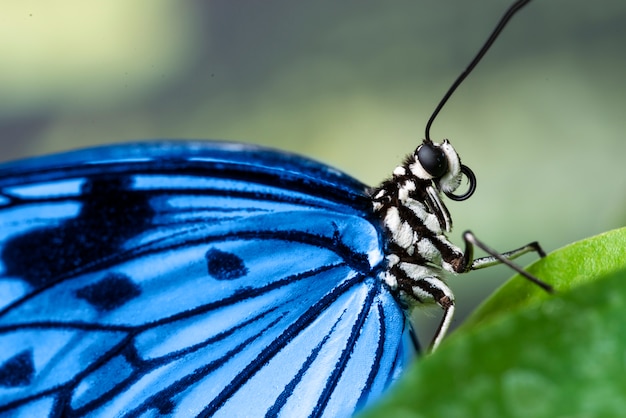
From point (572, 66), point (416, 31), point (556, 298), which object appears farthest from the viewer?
point (416, 31)

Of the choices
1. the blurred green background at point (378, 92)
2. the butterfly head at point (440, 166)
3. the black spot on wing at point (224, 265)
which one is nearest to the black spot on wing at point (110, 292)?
the black spot on wing at point (224, 265)

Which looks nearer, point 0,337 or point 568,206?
point 0,337

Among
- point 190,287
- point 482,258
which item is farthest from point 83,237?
point 482,258

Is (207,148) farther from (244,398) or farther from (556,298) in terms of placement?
(556,298)

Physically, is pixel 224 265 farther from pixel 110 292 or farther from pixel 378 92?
pixel 378 92

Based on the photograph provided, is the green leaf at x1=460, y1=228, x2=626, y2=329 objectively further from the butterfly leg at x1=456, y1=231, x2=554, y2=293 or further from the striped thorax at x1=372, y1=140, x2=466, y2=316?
the striped thorax at x1=372, y1=140, x2=466, y2=316

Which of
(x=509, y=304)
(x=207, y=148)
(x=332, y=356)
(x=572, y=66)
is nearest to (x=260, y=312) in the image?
(x=332, y=356)
